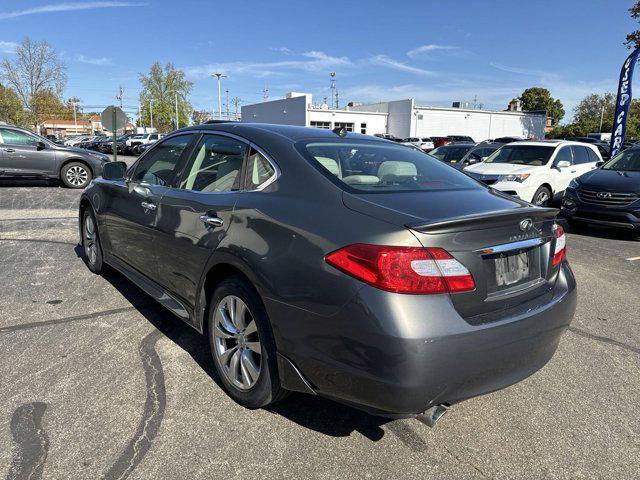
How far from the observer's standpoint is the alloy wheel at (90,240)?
17.2 ft

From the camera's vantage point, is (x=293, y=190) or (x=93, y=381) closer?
(x=293, y=190)

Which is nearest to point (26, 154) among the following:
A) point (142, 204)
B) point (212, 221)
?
point (142, 204)

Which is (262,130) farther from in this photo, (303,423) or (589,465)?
(589,465)

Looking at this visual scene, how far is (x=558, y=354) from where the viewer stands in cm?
370

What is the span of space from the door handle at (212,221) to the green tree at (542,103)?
98.7 meters

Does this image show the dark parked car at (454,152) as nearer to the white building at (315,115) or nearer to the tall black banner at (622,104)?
the tall black banner at (622,104)

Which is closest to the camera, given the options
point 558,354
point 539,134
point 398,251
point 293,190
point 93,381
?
point 398,251

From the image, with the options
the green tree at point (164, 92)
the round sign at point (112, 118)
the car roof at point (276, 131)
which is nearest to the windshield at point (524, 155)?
the car roof at point (276, 131)

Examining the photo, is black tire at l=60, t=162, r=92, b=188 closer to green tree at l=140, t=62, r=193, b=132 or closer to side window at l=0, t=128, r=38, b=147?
side window at l=0, t=128, r=38, b=147

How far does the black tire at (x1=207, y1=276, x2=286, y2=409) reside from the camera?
2588mm

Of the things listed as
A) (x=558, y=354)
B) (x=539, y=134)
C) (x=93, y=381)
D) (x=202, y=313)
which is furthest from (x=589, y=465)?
(x=539, y=134)

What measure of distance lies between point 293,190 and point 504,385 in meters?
1.47

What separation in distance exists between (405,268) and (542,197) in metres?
9.80

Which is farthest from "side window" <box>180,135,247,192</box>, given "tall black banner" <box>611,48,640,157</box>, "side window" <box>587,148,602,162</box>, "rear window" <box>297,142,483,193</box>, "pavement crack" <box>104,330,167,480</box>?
"tall black banner" <box>611,48,640,157</box>
